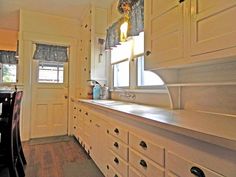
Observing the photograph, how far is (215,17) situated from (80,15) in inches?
142

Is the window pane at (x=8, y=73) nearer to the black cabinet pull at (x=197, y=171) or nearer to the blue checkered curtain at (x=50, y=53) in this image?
the blue checkered curtain at (x=50, y=53)

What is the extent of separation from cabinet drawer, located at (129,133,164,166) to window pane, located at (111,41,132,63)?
1664 millimetres

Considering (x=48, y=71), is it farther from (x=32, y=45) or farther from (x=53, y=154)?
(x=53, y=154)

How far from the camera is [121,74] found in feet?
10.5

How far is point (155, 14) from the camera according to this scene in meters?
1.52

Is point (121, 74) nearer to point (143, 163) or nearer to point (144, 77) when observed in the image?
point (144, 77)

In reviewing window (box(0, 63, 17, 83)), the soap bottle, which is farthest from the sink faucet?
window (box(0, 63, 17, 83))

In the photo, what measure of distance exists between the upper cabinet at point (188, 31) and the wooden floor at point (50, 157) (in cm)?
192

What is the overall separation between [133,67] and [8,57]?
4.12 metres

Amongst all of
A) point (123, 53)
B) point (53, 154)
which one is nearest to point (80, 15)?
point (123, 53)

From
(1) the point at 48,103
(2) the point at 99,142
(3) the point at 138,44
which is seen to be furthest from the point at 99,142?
(1) the point at 48,103

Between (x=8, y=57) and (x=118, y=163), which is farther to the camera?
(x=8, y=57)

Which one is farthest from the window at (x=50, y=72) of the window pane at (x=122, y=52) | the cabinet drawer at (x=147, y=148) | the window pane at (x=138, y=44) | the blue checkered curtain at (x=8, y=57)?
the cabinet drawer at (x=147, y=148)

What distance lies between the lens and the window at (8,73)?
15.6 feet
